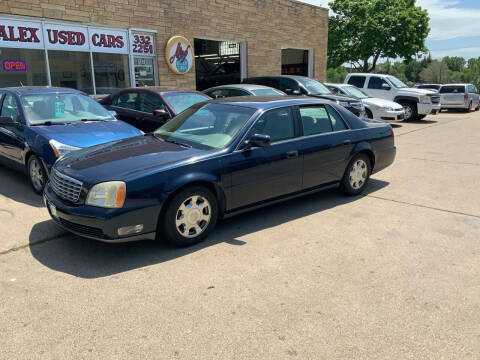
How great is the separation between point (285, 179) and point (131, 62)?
10.5 metres

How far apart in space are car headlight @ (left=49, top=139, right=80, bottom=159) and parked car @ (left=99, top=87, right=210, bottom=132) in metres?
2.38

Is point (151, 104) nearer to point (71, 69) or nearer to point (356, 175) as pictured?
point (356, 175)

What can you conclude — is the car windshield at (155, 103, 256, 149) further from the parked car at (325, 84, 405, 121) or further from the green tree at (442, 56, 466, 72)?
the green tree at (442, 56, 466, 72)

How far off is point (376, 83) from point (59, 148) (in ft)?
47.3

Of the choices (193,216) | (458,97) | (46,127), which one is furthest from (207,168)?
(458,97)

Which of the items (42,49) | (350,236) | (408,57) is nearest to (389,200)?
(350,236)

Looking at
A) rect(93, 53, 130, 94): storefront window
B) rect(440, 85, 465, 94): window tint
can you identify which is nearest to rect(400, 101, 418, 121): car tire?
rect(440, 85, 465, 94): window tint

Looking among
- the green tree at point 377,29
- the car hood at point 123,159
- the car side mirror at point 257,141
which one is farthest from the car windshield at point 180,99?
the green tree at point 377,29

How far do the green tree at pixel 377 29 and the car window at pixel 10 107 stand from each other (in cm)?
3093

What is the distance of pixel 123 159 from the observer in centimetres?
413

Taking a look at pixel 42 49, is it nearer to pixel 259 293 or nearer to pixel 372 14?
pixel 259 293

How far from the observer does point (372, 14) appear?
32.4 m

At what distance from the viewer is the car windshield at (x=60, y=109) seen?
6.21m

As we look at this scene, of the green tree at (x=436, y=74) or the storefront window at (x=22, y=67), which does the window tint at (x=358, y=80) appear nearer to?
the storefront window at (x=22, y=67)
